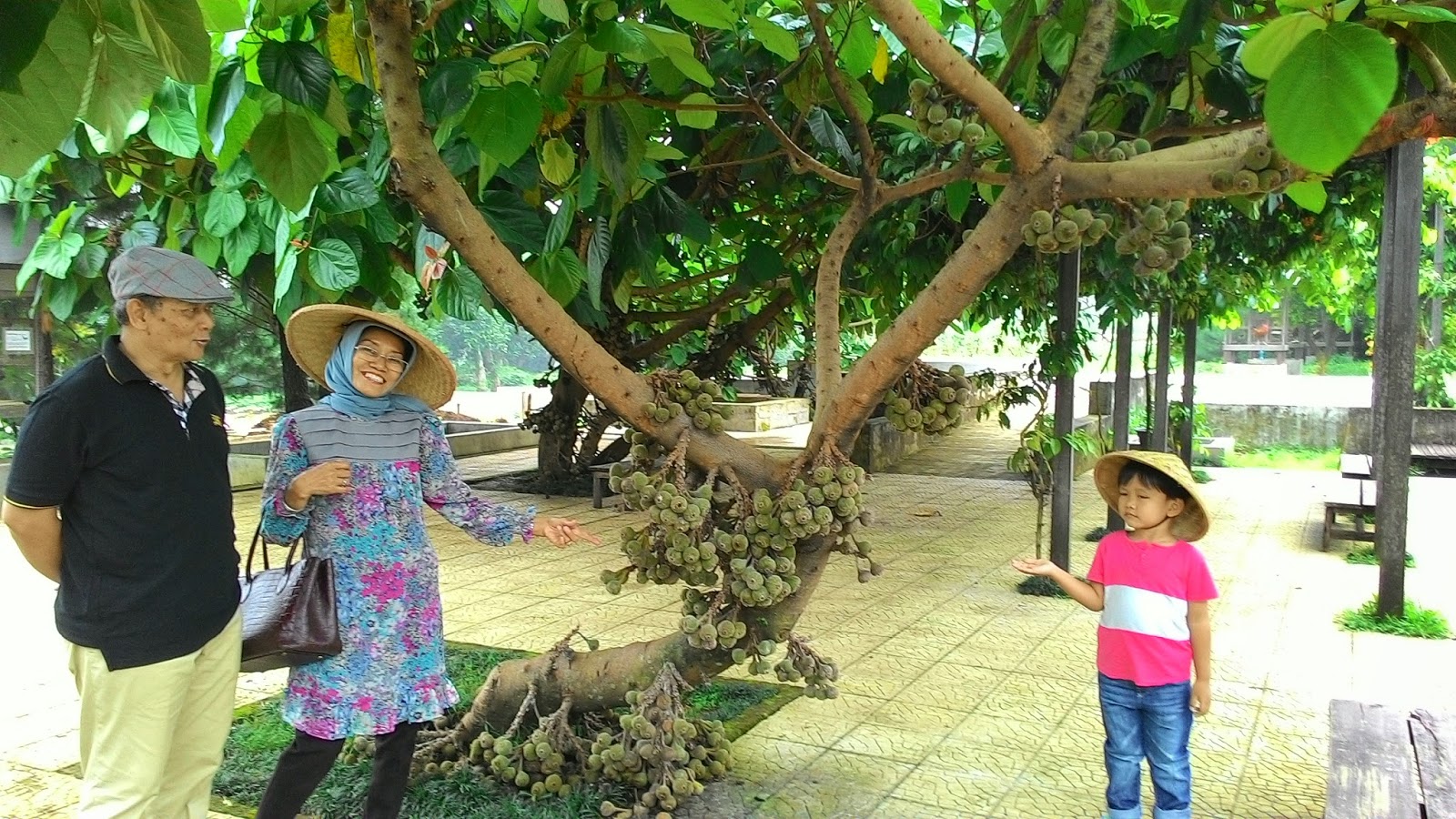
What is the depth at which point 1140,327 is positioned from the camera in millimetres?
17719

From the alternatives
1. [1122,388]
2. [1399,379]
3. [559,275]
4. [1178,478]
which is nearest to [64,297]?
[559,275]

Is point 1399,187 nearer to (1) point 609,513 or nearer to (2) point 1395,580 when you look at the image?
(2) point 1395,580

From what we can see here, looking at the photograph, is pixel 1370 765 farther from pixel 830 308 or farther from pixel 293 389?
pixel 293 389

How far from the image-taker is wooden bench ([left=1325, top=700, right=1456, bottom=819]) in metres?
2.42

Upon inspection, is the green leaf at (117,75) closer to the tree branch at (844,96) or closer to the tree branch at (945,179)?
the tree branch at (844,96)

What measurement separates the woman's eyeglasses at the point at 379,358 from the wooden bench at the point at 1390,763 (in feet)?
7.57

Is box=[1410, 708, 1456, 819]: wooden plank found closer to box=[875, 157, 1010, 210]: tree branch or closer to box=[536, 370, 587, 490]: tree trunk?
box=[875, 157, 1010, 210]: tree branch

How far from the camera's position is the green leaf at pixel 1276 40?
129 cm

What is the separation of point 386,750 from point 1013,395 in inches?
180

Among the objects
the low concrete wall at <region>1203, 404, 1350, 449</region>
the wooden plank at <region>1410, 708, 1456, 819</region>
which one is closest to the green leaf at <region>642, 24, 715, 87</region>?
the wooden plank at <region>1410, 708, 1456, 819</region>

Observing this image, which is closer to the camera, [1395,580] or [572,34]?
[572,34]

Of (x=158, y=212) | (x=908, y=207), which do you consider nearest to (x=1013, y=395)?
(x=908, y=207)

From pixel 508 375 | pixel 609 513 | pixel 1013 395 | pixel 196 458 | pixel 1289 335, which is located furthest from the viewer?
pixel 1289 335

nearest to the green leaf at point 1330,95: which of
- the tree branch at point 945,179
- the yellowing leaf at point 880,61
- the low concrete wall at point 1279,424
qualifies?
the tree branch at point 945,179
